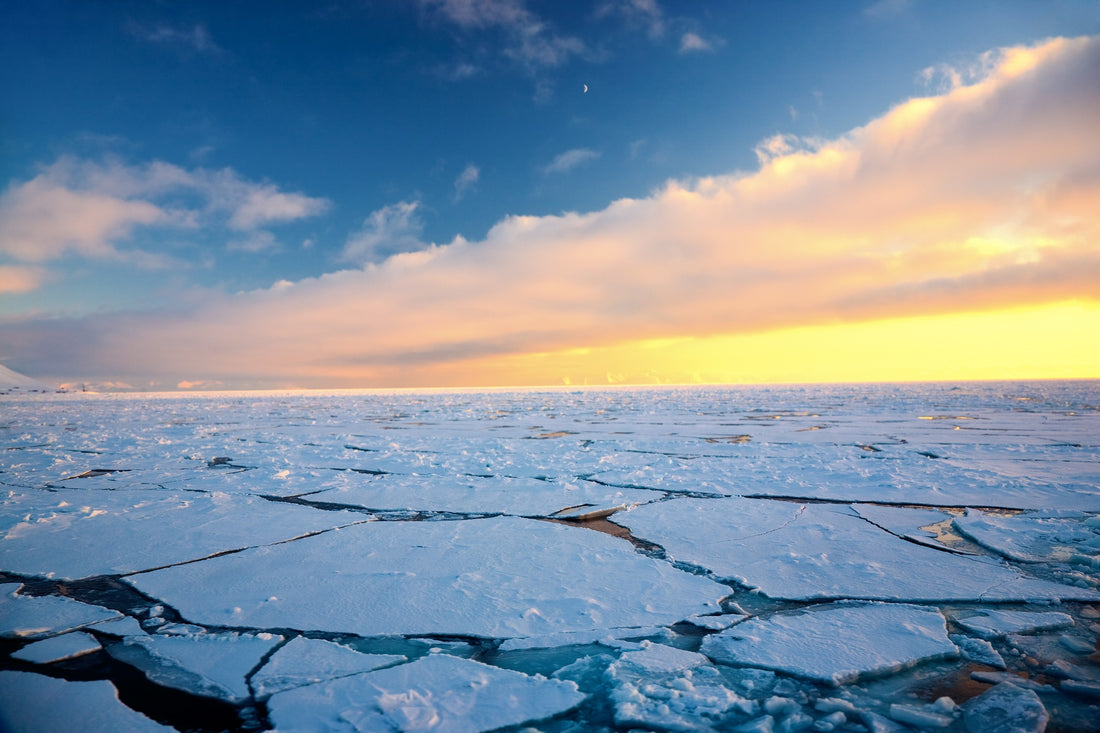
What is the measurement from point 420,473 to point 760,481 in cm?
322

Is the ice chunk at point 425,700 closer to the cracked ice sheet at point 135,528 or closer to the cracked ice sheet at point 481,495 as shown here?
the cracked ice sheet at point 135,528

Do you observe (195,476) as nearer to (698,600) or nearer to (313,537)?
(313,537)

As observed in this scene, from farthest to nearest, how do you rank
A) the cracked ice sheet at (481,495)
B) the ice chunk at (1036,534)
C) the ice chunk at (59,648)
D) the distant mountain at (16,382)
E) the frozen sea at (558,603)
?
the distant mountain at (16,382)
the cracked ice sheet at (481,495)
the ice chunk at (1036,534)
the ice chunk at (59,648)
the frozen sea at (558,603)

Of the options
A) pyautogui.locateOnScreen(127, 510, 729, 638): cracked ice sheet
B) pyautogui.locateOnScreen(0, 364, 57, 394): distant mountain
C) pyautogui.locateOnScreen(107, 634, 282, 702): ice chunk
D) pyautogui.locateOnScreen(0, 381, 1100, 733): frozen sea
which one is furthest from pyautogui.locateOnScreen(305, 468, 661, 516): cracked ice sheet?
pyautogui.locateOnScreen(0, 364, 57, 394): distant mountain

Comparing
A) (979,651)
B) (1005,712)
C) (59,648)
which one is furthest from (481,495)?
(1005,712)

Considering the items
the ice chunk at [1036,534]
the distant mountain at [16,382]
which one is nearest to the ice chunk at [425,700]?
the ice chunk at [1036,534]

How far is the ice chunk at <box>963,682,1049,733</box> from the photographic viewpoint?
134 cm

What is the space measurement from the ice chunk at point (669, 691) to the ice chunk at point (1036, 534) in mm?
2068

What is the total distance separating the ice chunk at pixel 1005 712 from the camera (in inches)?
52.6

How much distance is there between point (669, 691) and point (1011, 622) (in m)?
1.40

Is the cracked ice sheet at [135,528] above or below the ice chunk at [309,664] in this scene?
below

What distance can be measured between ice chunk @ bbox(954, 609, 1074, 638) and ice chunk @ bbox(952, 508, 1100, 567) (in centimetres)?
77

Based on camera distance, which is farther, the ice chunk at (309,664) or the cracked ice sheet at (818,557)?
the cracked ice sheet at (818,557)

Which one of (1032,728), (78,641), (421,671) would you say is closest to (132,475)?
(78,641)
